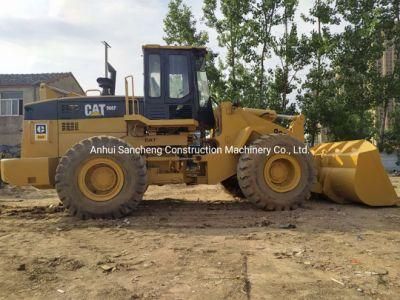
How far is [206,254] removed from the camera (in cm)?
604

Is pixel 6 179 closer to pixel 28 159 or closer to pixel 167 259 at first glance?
pixel 28 159

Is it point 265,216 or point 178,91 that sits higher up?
point 178,91

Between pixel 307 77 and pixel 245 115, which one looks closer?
pixel 245 115

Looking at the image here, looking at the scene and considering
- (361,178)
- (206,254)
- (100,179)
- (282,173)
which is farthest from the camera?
(282,173)

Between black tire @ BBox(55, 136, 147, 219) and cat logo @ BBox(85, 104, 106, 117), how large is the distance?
3.37 feet

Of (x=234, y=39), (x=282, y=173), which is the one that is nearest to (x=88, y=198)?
(x=282, y=173)

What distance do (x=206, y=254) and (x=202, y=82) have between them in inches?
180

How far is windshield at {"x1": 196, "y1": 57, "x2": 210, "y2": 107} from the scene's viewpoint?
9.63 m

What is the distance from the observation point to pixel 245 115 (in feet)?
32.3

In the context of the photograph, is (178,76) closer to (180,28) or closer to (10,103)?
(180,28)

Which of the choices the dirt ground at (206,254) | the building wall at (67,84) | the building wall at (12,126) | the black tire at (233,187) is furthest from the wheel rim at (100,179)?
the building wall at (67,84)

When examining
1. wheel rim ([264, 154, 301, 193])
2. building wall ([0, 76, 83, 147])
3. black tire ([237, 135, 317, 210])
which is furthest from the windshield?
building wall ([0, 76, 83, 147])

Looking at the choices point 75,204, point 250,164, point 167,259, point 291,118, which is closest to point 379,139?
point 291,118

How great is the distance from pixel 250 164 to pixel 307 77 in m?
13.4
